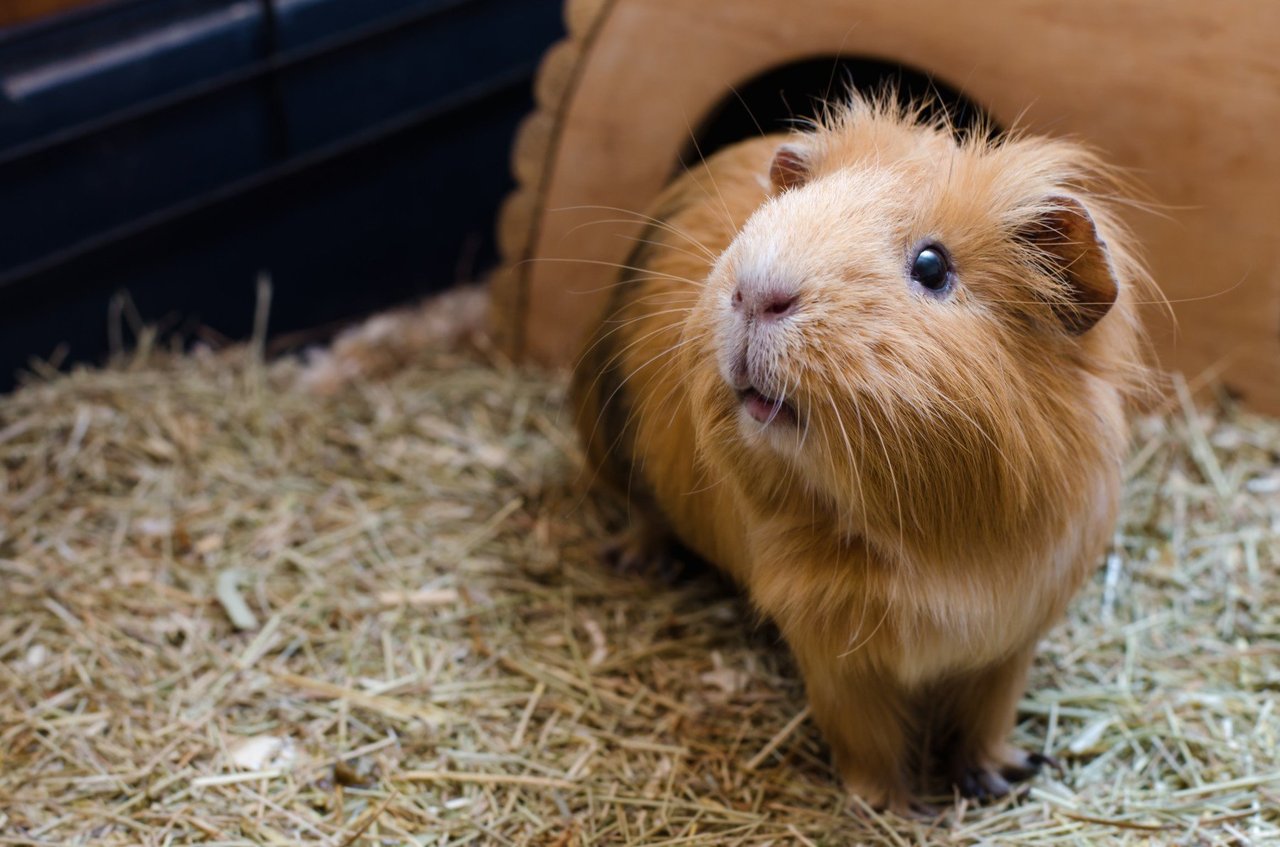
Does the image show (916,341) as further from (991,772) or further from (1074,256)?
(991,772)

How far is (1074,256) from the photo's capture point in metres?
1.99

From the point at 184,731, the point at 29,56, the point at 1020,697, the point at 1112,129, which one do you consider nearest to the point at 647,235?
the point at 1112,129

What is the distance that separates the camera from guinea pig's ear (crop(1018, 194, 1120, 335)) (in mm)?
1967

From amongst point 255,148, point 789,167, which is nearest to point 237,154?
point 255,148

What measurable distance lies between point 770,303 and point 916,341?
0.79 ft

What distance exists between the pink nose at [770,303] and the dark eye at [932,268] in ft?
0.84

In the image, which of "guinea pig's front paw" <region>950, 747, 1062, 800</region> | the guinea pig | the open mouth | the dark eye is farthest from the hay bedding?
the dark eye

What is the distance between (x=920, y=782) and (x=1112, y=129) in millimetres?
1608

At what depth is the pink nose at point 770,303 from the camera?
71.2 inches

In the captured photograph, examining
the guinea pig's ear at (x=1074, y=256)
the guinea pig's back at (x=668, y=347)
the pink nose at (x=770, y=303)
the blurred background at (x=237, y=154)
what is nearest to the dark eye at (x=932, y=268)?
the guinea pig's ear at (x=1074, y=256)

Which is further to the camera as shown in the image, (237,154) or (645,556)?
(237,154)

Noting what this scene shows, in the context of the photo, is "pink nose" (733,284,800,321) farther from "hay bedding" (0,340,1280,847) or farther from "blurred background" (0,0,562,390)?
"blurred background" (0,0,562,390)

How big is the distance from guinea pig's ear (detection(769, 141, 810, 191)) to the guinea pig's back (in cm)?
13

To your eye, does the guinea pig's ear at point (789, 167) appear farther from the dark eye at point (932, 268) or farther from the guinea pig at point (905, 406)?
the dark eye at point (932, 268)
